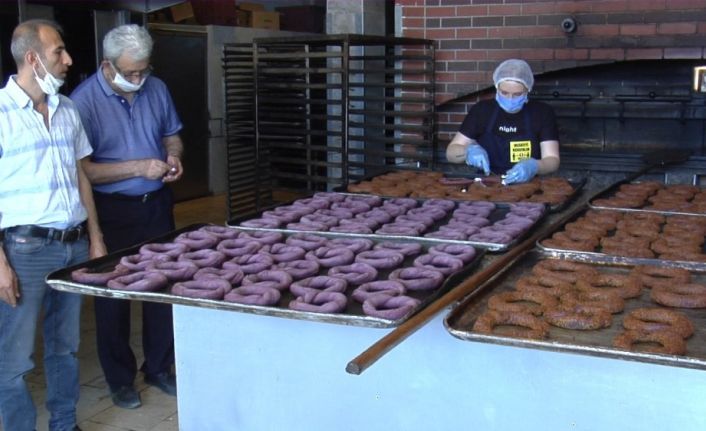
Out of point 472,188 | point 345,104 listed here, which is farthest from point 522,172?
point 345,104

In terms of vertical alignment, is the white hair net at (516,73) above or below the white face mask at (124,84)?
above

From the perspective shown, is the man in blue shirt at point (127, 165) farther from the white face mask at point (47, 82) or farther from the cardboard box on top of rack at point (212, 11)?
the cardboard box on top of rack at point (212, 11)

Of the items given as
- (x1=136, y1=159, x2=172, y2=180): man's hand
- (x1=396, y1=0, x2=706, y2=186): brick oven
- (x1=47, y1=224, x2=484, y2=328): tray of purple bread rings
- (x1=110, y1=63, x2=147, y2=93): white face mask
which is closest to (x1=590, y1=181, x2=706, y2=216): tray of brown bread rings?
(x1=396, y1=0, x2=706, y2=186): brick oven

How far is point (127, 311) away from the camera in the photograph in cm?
399

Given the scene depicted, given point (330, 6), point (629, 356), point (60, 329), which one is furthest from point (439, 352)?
point (330, 6)

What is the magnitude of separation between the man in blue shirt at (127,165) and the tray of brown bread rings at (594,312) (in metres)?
1.83

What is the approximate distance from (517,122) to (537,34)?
1.56m

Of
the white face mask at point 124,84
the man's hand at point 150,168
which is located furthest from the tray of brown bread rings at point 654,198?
the white face mask at point 124,84

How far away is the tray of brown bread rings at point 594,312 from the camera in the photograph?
2.12 meters

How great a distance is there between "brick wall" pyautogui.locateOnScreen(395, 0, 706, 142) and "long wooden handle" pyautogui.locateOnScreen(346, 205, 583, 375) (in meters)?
2.50

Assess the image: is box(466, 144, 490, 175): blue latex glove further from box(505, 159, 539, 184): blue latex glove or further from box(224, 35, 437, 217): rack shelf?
box(224, 35, 437, 217): rack shelf

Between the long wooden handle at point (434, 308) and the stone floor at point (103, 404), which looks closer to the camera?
the long wooden handle at point (434, 308)

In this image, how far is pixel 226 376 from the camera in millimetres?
2854

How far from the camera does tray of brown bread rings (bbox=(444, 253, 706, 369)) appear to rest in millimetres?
2117
